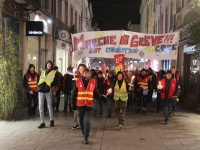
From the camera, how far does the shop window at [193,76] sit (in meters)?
13.2

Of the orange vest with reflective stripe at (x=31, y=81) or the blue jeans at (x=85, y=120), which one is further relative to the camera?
the orange vest with reflective stripe at (x=31, y=81)

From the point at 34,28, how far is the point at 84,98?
6887 millimetres

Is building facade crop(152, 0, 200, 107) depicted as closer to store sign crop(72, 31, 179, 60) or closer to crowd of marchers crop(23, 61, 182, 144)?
store sign crop(72, 31, 179, 60)

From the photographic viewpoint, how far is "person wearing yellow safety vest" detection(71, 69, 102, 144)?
6547mm

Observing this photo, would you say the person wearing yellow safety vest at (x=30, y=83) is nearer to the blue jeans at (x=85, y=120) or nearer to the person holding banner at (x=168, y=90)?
the blue jeans at (x=85, y=120)

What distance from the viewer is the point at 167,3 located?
21.0 m

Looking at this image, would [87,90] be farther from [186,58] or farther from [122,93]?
[186,58]

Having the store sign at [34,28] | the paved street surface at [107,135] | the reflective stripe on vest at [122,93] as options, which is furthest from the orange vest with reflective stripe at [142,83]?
the store sign at [34,28]

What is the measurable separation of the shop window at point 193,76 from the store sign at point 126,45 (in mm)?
2969

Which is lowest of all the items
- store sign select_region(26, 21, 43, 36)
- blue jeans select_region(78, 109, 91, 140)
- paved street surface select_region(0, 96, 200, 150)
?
paved street surface select_region(0, 96, 200, 150)

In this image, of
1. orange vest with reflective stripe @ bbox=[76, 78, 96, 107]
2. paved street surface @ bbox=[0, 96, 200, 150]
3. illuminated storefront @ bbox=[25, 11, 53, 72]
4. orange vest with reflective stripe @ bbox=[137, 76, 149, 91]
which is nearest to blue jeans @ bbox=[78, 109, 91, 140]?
orange vest with reflective stripe @ bbox=[76, 78, 96, 107]

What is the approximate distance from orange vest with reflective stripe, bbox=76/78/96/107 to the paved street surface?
0.97 meters

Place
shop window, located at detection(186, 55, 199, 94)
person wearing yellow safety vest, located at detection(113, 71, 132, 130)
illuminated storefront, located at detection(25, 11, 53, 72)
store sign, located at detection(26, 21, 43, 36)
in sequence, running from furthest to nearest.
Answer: illuminated storefront, located at detection(25, 11, 53, 72) → shop window, located at detection(186, 55, 199, 94) → store sign, located at detection(26, 21, 43, 36) → person wearing yellow safety vest, located at detection(113, 71, 132, 130)

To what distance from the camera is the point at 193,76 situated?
13852 millimetres
